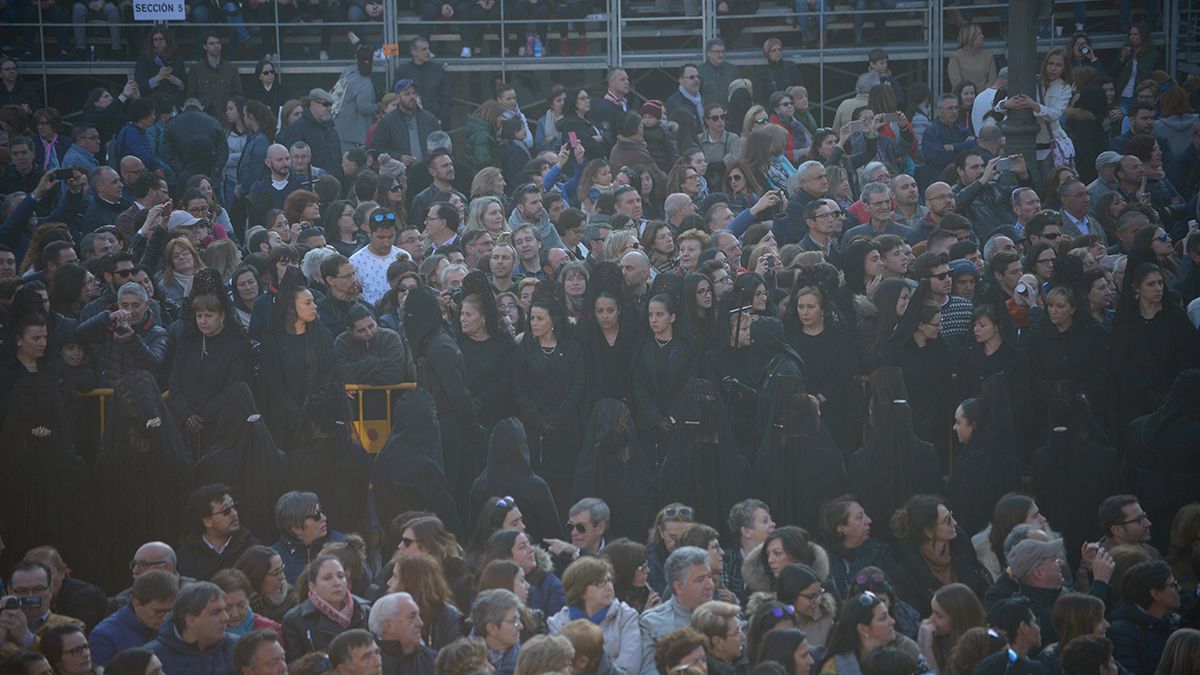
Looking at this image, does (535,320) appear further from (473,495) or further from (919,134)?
(919,134)

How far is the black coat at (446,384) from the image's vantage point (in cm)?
1084

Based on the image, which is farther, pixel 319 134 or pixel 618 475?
pixel 319 134

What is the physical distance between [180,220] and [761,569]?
5413 millimetres

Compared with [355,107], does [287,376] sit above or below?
below

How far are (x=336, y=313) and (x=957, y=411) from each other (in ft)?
12.8

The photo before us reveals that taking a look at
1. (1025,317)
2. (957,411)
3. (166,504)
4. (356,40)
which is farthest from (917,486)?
(356,40)

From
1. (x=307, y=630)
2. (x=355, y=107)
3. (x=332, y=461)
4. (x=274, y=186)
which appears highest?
(x=355, y=107)

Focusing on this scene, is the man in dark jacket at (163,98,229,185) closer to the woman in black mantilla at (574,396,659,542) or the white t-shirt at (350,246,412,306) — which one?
the white t-shirt at (350,246,412,306)

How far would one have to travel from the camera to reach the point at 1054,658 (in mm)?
8500

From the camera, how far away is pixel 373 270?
12.7 m

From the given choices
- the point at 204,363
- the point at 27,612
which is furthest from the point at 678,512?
the point at 27,612

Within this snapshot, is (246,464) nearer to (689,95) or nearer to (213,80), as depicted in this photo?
(213,80)

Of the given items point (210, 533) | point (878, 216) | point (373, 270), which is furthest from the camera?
point (878, 216)

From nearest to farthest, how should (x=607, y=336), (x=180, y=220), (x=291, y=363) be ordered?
(x=291, y=363) → (x=607, y=336) → (x=180, y=220)
